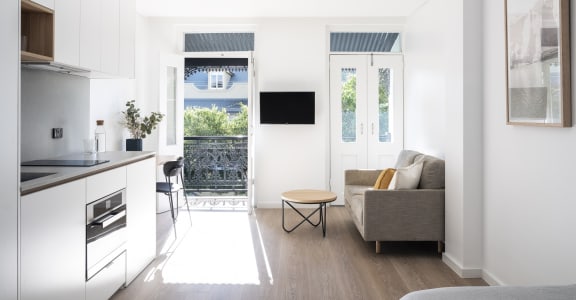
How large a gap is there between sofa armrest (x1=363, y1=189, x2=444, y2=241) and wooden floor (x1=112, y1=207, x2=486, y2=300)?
21 cm

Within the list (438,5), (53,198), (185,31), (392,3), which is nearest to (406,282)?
(53,198)

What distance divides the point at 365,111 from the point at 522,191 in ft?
11.4

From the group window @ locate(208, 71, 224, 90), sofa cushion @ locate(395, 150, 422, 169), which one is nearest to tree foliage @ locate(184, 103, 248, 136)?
window @ locate(208, 71, 224, 90)

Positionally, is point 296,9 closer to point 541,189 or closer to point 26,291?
point 541,189

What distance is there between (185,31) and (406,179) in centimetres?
401

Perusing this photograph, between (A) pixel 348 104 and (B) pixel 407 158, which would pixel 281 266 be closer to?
(B) pixel 407 158

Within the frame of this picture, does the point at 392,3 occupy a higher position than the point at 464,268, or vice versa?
the point at 392,3

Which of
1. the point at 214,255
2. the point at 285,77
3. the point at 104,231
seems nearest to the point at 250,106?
the point at 285,77

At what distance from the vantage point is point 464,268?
3.14 meters

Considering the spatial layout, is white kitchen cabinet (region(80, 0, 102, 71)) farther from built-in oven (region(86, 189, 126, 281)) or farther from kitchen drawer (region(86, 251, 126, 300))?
kitchen drawer (region(86, 251, 126, 300))

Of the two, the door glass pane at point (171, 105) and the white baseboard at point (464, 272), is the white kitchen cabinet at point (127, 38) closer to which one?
the door glass pane at point (171, 105)

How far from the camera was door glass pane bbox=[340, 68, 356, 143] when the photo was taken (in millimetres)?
5914

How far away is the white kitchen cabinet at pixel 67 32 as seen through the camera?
244cm

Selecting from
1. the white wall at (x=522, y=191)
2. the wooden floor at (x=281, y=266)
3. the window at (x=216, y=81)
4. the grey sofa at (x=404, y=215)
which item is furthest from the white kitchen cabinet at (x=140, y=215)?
the window at (x=216, y=81)
